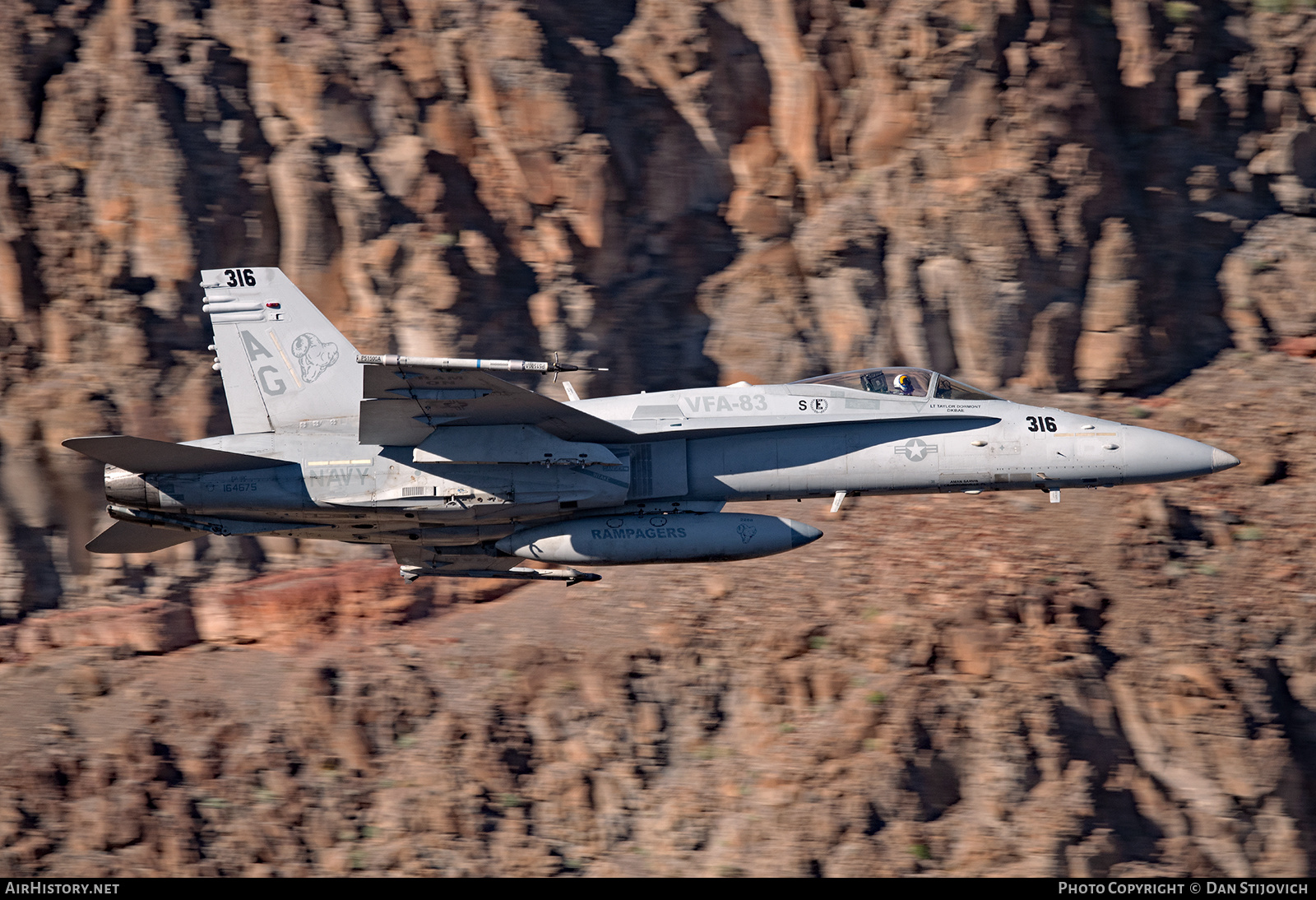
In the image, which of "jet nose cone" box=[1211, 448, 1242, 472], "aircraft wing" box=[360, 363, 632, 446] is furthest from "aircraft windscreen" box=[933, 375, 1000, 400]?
"aircraft wing" box=[360, 363, 632, 446]

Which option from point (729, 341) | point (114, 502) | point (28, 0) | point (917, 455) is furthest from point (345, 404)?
point (28, 0)

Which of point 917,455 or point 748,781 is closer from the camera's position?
point 917,455

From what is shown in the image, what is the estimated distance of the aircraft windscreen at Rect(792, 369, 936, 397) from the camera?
59.0ft

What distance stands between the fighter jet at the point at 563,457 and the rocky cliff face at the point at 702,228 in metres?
7.00

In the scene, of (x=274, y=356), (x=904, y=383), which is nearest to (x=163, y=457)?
(x=274, y=356)

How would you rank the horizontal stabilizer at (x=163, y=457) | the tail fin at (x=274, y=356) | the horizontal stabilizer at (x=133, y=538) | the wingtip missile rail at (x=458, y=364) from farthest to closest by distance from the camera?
the horizontal stabilizer at (x=133, y=538)
the tail fin at (x=274, y=356)
the horizontal stabilizer at (x=163, y=457)
the wingtip missile rail at (x=458, y=364)

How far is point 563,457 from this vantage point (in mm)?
17469

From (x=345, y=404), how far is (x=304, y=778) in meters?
8.71

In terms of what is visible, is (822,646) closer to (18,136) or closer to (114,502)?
(114,502)

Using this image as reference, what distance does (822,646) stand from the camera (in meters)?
24.3

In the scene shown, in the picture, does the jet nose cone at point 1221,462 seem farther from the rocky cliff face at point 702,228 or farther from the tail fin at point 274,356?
the tail fin at point 274,356

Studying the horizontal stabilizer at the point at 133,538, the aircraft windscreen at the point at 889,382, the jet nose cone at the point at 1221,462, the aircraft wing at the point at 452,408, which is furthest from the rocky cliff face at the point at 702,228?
the aircraft wing at the point at 452,408

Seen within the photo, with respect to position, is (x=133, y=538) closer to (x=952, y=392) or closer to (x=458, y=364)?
(x=458, y=364)

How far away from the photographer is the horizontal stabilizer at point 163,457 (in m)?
16.4
